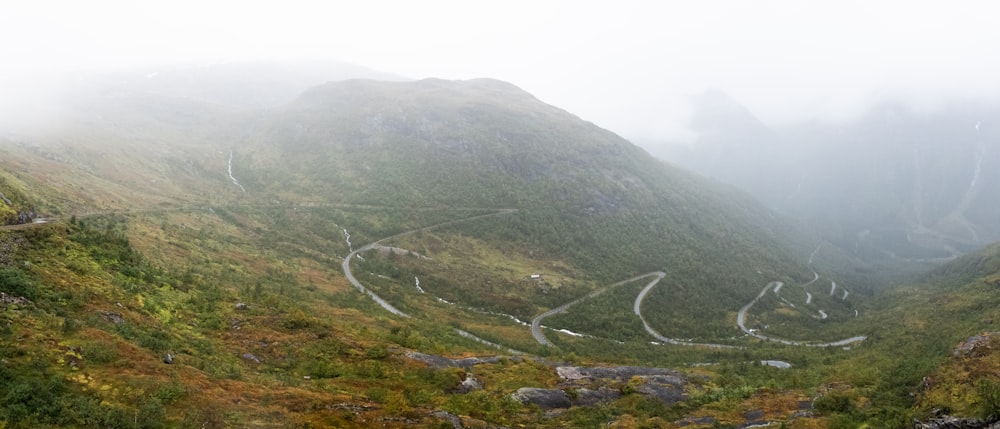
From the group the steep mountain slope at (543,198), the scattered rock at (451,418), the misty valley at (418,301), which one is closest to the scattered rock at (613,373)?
the misty valley at (418,301)

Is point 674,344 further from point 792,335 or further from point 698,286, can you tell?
point 698,286

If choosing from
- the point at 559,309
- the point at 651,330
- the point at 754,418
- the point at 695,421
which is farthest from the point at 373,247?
the point at 754,418

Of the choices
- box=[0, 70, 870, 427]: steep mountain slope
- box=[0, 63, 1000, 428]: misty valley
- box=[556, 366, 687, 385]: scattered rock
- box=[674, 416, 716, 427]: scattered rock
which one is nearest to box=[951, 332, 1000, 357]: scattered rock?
box=[0, 63, 1000, 428]: misty valley

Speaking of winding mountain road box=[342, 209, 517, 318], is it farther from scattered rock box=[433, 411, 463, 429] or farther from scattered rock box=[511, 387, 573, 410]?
scattered rock box=[433, 411, 463, 429]

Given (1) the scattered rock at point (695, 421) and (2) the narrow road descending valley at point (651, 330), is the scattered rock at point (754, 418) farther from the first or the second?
(2) the narrow road descending valley at point (651, 330)

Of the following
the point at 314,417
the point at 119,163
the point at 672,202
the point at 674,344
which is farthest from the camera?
the point at 672,202

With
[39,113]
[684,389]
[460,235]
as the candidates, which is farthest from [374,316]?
[39,113]
